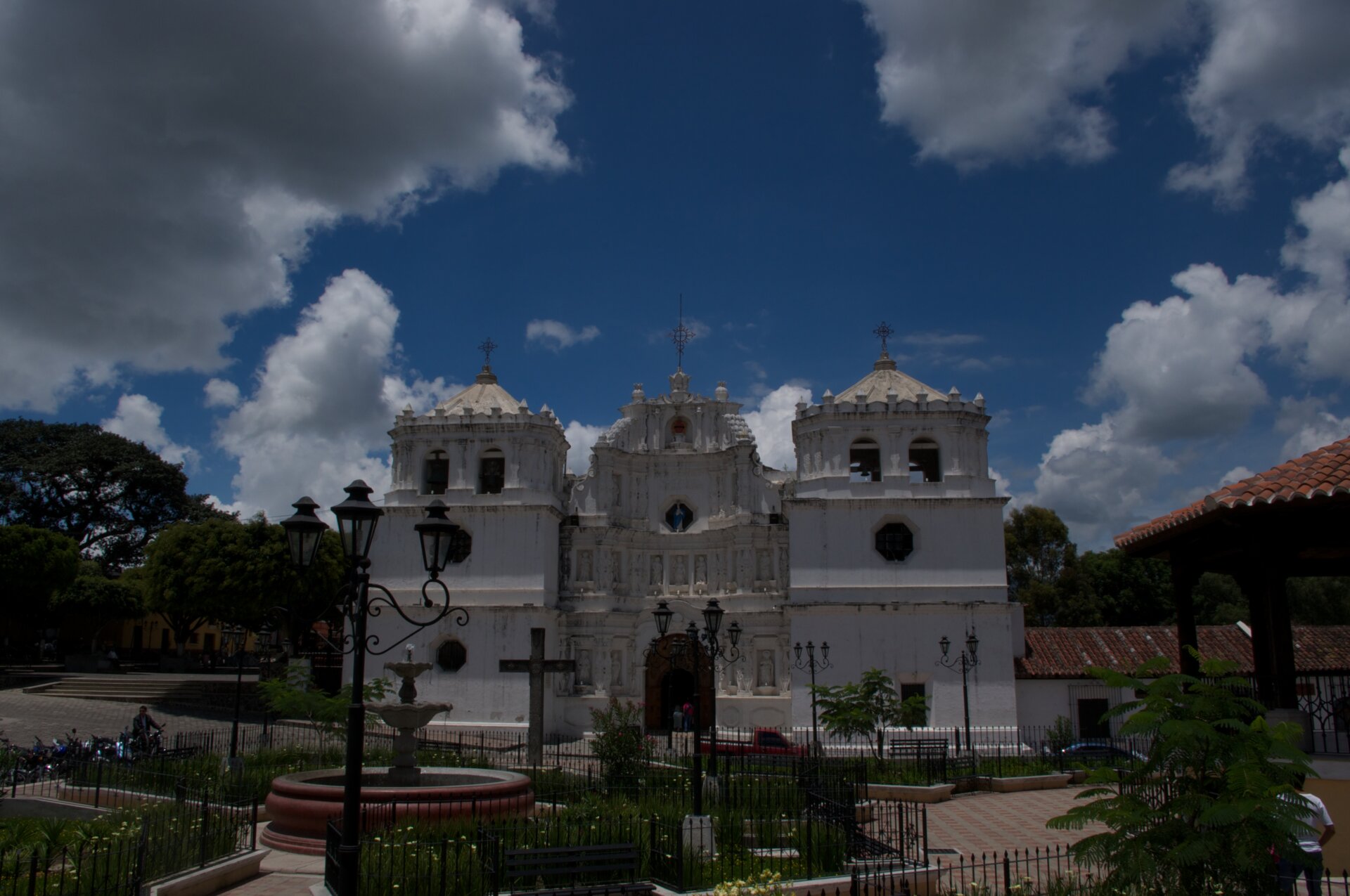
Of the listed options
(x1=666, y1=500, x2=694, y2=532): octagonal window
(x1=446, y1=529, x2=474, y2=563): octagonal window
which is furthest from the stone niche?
(x1=446, y1=529, x2=474, y2=563): octagonal window

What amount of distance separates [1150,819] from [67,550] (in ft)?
138

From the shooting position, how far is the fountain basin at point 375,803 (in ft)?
39.4

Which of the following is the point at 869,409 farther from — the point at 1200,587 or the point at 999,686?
the point at 1200,587

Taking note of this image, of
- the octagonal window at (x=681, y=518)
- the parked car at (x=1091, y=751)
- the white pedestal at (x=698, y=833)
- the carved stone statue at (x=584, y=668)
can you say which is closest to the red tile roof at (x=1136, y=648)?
the parked car at (x=1091, y=751)

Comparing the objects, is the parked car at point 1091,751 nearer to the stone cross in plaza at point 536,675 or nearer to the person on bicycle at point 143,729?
the stone cross in plaza at point 536,675

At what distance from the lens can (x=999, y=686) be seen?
26.6m

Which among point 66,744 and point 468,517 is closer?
point 66,744

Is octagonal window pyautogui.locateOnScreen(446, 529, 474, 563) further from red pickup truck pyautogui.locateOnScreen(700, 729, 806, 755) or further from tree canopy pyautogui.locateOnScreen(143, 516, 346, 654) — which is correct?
red pickup truck pyautogui.locateOnScreen(700, 729, 806, 755)

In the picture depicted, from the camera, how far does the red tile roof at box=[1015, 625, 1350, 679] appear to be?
27.2 m

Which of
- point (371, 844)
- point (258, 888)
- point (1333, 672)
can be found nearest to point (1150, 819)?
point (1333, 672)

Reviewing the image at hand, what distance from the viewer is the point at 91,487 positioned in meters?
48.9

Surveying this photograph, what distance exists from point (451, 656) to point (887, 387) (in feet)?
50.9

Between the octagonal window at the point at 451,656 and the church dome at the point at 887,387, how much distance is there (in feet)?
45.2

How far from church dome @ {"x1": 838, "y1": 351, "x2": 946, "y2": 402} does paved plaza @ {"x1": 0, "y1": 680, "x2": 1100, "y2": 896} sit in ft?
41.0
